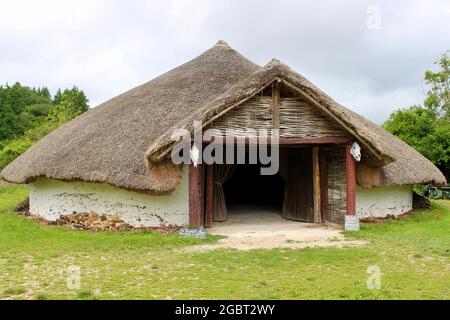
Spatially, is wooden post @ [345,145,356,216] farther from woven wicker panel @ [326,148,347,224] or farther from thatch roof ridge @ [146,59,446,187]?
thatch roof ridge @ [146,59,446,187]

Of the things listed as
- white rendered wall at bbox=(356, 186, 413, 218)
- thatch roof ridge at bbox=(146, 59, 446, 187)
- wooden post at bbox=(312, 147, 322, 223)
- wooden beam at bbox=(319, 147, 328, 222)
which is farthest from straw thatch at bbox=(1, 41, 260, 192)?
white rendered wall at bbox=(356, 186, 413, 218)

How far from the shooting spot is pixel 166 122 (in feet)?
38.9

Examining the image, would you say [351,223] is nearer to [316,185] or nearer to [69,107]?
[316,185]

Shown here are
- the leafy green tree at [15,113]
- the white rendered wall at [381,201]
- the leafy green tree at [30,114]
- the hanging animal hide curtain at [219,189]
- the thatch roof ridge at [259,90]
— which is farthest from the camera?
the leafy green tree at [15,113]

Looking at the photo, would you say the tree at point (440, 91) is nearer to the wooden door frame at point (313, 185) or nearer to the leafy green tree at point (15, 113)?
the wooden door frame at point (313, 185)

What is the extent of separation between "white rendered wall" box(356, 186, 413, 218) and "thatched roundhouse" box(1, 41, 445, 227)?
0.10 feet

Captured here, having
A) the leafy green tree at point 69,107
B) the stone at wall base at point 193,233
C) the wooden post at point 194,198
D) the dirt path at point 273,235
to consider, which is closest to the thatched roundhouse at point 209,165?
the wooden post at point 194,198

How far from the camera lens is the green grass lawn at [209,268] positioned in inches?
238

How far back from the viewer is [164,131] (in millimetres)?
11531

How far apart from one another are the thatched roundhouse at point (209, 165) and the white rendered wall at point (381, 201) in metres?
0.03
